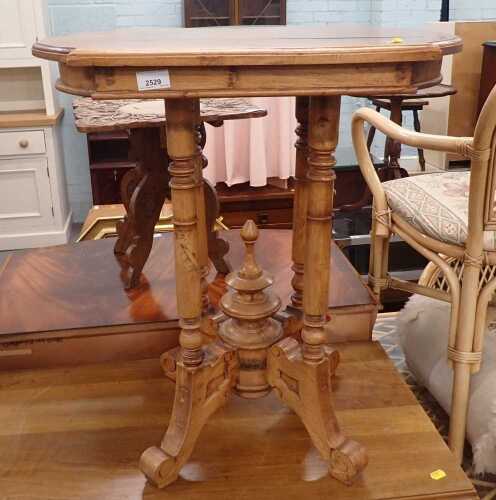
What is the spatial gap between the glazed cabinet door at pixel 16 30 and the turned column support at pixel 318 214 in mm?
2549

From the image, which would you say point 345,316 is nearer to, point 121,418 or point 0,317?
point 121,418

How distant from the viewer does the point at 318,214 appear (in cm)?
117

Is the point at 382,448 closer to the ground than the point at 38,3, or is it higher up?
closer to the ground

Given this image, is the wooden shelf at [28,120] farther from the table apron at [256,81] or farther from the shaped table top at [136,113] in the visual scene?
the table apron at [256,81]

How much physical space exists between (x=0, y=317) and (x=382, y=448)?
1.01m

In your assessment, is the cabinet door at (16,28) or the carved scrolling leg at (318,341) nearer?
the carved scrolling leg at (318,341)

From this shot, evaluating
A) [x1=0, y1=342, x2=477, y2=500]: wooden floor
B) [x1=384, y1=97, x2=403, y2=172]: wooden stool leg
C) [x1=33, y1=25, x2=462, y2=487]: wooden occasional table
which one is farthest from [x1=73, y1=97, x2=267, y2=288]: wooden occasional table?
[x1=384, y1=97, x2=403, y2=172]: wooden stool leg

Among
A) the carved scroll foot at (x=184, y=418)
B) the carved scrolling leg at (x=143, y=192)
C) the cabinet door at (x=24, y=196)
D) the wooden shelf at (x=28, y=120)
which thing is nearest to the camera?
the carved scroll foot at (x=184, y=418)

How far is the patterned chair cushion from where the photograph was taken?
147cm

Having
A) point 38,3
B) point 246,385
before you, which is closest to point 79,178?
point 38,3

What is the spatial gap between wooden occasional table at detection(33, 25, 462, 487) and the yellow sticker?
163mm

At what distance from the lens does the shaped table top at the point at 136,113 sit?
150cm

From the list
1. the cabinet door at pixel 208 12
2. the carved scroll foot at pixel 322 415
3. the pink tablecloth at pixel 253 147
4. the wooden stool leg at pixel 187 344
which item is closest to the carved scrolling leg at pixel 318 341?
the carved scroll foot at pixel 322 415

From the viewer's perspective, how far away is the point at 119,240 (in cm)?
203
